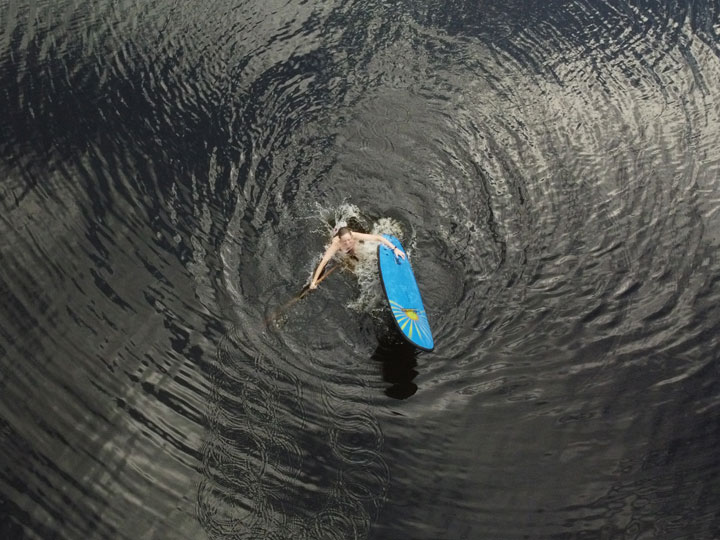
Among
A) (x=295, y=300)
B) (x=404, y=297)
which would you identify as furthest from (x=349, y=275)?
(x=404, y=297)

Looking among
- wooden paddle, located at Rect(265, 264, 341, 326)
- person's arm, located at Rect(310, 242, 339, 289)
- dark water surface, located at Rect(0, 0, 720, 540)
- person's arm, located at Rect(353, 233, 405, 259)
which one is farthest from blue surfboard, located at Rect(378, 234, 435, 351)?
wooden paddle, located at Rect(265, 264, 341, 326)

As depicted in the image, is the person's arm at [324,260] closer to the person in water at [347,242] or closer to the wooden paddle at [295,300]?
the person in water at [347,242]

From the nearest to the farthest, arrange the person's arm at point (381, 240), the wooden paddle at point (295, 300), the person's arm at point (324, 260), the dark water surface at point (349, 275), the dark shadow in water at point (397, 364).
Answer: the dark water surface at point (349, 275), the dark shadow in water at point (397, 364), the wooden paddle at point (295, 300), the person's arm at point (324, 260), the person's arm at point (381, 240)

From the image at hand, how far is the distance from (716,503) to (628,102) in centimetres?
1046

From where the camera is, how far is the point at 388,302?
34.7 feet

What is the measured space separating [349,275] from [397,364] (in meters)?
2.19

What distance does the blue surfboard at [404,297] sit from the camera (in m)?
10.1

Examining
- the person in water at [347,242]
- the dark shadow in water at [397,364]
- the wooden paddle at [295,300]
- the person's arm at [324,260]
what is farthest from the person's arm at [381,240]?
the dark shadow in water at [397,364]

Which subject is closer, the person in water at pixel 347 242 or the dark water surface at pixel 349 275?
the dark water surface at pixel 349 275

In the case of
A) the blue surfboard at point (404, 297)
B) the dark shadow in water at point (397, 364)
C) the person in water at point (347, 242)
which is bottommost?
the dark shadow in water at point (397, 364)

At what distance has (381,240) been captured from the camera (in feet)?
38.7

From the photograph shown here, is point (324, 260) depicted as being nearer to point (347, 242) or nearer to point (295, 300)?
point (347, 242)

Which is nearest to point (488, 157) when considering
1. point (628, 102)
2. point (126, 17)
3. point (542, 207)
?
point (542, 207)

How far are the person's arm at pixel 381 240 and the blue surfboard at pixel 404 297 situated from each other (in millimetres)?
77
